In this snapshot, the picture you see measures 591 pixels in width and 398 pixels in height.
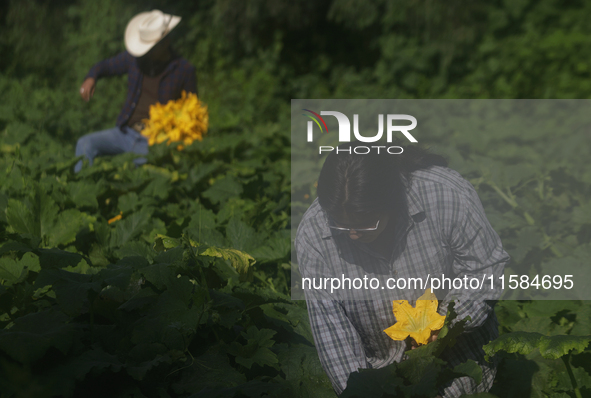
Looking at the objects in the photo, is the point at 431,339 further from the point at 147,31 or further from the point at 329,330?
the point at 147,31

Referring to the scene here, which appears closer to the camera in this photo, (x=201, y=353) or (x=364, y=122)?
(x=201, y=353)

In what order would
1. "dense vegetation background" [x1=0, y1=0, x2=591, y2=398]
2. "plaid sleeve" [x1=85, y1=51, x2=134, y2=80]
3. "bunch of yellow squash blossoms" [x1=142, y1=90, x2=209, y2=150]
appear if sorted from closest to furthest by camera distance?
"dense vegetation background" [x1=0, y1=0, x2=591, y2=398] < "bunch of yellow squash blossoms" [x1=142, y1=90, x2=209, y2=150] < "plaid sleeve" [x1=85, y1=51, x2=134, y2=80]

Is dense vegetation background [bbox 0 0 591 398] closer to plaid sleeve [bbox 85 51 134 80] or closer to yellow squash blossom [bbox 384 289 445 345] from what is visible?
yellow squash blossom [bbox 384 289 445 345]

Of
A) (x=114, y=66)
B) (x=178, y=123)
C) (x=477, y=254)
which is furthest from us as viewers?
(x=114, y=66)

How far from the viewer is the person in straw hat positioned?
494 cm

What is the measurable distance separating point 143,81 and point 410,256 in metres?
3.99

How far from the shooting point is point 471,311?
1.69 meters

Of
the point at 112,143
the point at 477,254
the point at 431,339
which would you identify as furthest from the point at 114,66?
the point at 431,339

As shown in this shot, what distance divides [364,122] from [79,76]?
25.9 ft

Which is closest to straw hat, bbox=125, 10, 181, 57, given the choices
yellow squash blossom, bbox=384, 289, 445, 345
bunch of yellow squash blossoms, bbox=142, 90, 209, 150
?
bunch of yellow squash blossoms, bbox=142, 90, 209, 150

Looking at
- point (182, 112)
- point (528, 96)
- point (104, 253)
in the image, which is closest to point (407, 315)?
point (104, 253)

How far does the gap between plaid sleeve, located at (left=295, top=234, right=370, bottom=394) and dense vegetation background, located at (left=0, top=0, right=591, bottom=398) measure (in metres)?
0.08

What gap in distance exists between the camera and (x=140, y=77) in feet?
16.9

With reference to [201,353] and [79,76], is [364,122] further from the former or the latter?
[79,76]
